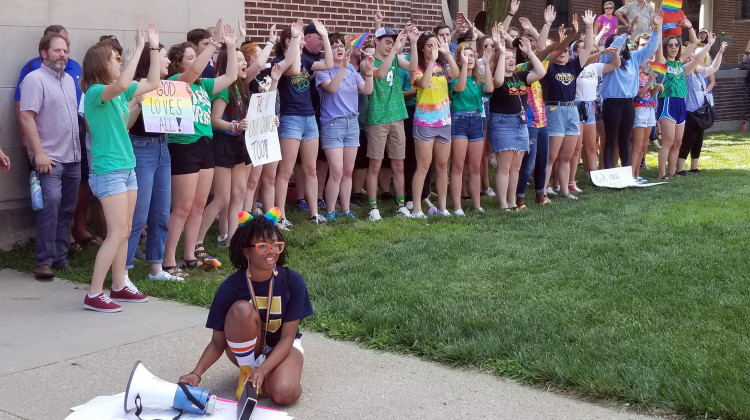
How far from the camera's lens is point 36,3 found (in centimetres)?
821

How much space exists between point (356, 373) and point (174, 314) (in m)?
1.81

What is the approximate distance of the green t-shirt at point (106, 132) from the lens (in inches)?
239

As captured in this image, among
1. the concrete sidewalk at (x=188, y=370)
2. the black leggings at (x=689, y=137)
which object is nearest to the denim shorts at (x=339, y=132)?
the concrete sidewalk at (x=188, y=370)

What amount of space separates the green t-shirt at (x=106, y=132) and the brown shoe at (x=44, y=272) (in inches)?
60.3

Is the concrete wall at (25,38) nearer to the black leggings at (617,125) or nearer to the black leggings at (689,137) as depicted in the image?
the black leggings at (617,125)

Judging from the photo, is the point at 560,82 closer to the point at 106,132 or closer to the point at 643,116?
the point at 643,116

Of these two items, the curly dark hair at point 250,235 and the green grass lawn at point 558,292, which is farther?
the green grass lawn at point 558,292

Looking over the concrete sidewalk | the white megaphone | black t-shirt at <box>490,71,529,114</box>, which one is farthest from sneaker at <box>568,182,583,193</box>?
the white megaphone

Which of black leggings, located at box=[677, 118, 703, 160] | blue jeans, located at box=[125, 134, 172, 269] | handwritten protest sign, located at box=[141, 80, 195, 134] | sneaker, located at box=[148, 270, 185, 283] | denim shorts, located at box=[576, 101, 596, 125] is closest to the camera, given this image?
handwritten protest sign, located at box=[141, 80, 195, 134]

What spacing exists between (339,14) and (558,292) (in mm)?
6481

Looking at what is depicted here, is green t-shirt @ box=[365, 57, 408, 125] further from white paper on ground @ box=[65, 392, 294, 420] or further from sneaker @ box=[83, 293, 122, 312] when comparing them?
white paper on ground @ box=[65, 392, 294, 420]

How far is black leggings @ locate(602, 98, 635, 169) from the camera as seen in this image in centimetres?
1203

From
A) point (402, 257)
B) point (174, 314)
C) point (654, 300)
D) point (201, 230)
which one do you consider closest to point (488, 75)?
point (402, 257)

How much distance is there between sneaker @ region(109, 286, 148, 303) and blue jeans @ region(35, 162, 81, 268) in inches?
45.6
